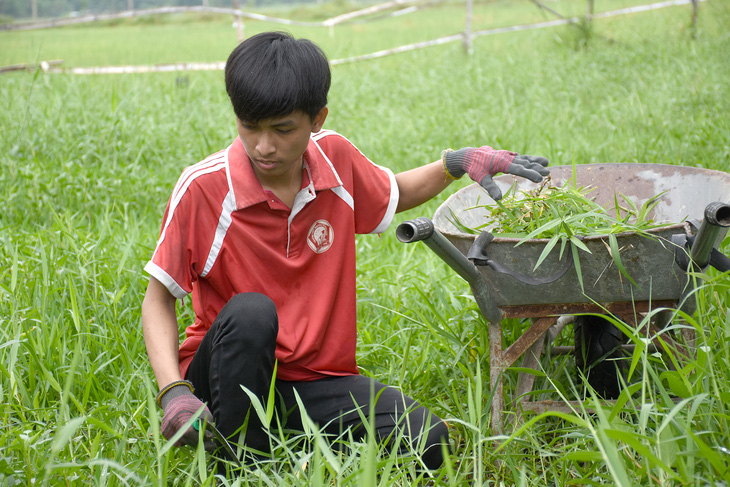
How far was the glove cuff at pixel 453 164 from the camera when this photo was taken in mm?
2008

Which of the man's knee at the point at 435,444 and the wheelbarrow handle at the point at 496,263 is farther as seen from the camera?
the man's knee at the point at 435,444

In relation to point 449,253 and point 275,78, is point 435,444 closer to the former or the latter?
point 449,253

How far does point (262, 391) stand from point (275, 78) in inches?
31.0

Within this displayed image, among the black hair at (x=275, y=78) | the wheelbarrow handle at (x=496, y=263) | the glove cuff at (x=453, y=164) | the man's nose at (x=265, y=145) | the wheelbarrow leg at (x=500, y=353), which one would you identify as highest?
the black hair at (x=275, y=78)

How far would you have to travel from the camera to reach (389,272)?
305 centimetres

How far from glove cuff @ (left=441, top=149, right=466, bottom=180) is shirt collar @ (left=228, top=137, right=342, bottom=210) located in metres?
0.32

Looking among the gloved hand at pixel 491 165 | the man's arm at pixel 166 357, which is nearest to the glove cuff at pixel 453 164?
the gloved hand at pixel 491 165

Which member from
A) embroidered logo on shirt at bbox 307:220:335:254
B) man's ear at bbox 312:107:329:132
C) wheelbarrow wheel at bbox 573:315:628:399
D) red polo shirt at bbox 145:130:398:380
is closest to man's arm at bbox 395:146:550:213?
red polo shirt at bbox 145:130:398:380

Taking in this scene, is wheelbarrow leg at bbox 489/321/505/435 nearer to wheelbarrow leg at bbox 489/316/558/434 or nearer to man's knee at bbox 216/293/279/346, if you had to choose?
wheelbarrow leg at bbox 489/316/558/434

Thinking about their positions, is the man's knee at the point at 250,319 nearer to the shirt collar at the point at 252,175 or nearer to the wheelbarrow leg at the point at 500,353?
the shirt collar at the point at 252,175

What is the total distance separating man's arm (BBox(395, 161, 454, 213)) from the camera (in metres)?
2.12

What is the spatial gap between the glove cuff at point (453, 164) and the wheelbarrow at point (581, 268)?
86 millimetres

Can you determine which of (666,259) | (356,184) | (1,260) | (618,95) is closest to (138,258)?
(1,260)

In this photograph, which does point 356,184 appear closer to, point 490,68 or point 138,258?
point 138,258
